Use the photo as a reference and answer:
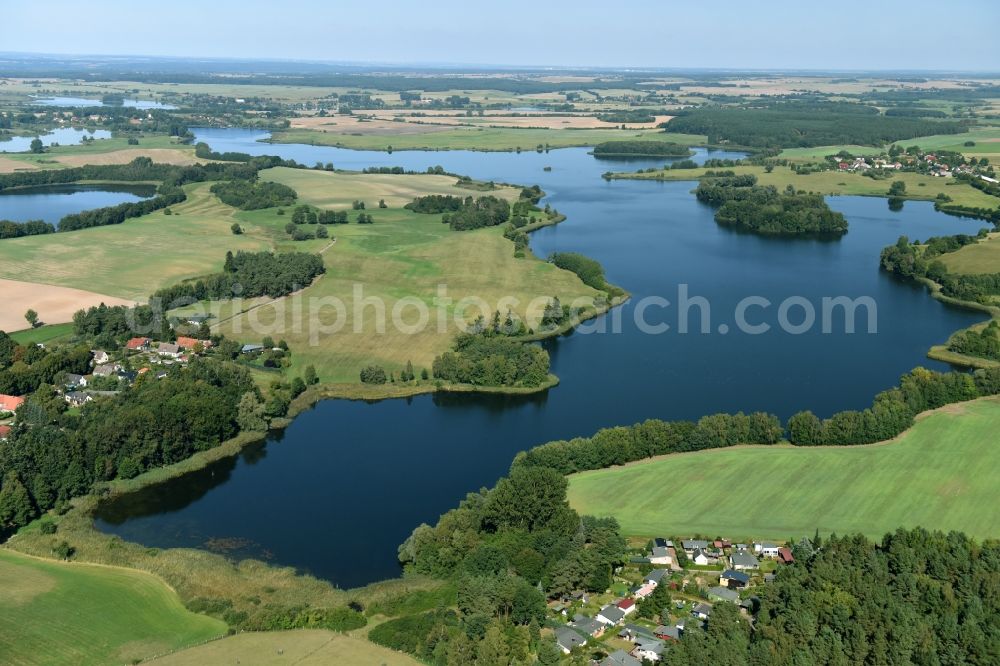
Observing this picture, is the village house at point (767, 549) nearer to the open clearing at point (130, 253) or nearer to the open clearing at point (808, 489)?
the open clearing at point (808, 489)

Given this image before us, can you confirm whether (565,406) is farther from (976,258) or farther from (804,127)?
(804,127)

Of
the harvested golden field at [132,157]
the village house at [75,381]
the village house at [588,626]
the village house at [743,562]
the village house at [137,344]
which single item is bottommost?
the village house at [588,626]

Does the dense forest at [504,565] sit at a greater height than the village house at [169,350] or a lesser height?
lesser

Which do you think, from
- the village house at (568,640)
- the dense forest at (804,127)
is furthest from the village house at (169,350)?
the dense forest at (804,127)

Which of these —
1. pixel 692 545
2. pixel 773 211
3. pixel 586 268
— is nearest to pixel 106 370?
pixel 692 545

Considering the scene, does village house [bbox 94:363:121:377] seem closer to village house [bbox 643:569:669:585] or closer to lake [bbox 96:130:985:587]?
lake [bbox 96:130:985:587]

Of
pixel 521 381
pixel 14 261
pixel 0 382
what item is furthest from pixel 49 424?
pixel 14 261

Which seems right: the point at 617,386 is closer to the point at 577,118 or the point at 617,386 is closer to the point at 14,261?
the point at 14,261
